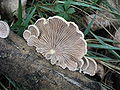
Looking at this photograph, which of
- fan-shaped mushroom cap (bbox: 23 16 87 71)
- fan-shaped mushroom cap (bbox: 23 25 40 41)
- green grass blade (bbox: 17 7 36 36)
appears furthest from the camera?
green grass blade (bbox: 17 7 36 36)

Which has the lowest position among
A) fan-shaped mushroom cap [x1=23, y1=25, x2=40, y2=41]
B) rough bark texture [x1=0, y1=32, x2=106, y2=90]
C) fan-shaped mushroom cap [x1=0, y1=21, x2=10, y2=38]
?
rough bark texture [x1=0, y1=32, x2=106, y2=90]

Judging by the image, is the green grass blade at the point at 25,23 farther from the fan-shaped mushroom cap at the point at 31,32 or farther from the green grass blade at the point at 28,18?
the fan-shaped mushroom cap at the point at 31,32

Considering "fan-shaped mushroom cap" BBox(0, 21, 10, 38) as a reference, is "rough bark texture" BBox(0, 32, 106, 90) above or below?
below

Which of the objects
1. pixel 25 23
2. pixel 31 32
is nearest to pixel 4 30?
pixel 31 32

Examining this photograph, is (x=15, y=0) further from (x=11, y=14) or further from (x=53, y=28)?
(x=53, y=28)

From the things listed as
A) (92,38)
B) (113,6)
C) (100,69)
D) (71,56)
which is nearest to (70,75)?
(71,56)

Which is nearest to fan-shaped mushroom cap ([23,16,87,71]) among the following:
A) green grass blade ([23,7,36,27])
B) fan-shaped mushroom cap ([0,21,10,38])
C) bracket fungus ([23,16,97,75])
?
bracket fungus ([23,16,97,75])

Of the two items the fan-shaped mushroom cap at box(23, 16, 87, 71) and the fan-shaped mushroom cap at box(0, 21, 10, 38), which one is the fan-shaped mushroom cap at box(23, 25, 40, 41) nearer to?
the fan-shaped mushroom cap at box(23, 16, 87, 71)
